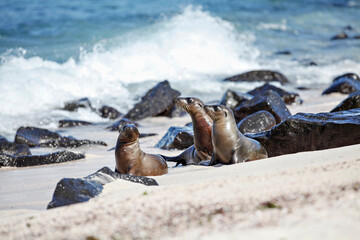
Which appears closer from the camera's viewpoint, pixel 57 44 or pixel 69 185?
pixel 69 185

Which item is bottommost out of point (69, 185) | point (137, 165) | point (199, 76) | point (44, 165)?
point (199, 76)

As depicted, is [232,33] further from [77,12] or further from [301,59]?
[77,12]

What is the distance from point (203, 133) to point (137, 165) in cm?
116

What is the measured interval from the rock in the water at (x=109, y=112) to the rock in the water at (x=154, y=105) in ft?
1.54

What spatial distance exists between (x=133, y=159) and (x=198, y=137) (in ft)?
3.60

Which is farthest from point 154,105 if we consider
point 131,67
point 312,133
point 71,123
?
point 131,67

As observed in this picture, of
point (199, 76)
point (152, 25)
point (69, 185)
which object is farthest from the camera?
point (152, 25)

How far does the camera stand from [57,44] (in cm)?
1900

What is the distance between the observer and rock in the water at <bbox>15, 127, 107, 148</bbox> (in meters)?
8.40

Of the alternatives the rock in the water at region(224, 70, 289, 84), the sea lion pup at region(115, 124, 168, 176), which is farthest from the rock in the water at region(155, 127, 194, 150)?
the rock in the water at region(224, 70, 289, 84)

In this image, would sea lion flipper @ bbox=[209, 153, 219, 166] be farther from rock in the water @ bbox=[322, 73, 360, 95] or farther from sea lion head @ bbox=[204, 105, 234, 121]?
rock in the water @ bbox=[322, 73, 360, 95]

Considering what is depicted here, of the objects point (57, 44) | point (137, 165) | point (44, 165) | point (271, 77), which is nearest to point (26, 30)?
point (57, 44)

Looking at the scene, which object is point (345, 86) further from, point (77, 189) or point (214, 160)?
point (77, 189)

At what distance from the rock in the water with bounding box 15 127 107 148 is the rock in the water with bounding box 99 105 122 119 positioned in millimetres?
2630
